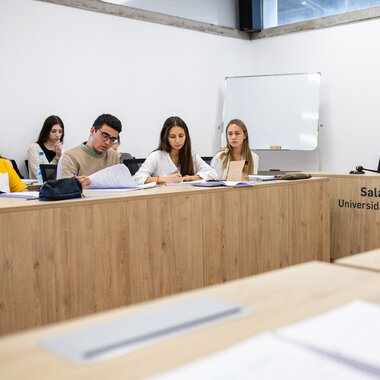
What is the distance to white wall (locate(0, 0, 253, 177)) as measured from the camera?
5.18 meters

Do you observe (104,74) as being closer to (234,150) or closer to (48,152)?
(48,152)

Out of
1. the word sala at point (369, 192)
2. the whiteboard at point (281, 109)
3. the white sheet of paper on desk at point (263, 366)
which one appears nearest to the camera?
the white sheet of paper on desk at point (263, 366)

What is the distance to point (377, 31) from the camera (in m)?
6.14

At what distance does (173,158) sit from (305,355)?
333cm

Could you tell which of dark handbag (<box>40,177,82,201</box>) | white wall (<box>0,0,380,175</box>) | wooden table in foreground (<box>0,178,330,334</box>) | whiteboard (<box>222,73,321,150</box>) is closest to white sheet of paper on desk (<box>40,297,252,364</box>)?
wooden table in foreground (<box>0,178,330,334</box>)

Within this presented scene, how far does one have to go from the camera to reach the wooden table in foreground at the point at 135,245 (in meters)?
2.14

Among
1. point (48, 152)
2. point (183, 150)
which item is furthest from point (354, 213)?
point (48, 152)

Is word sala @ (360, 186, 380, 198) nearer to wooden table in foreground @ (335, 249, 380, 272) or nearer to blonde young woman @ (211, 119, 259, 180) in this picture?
blonde young woman @ (211, 119, 259, 180)

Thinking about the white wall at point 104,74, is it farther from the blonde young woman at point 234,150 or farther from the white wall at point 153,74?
the blonde young woman at point 234,150

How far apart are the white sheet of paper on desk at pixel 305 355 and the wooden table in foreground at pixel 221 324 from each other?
3 centimetres

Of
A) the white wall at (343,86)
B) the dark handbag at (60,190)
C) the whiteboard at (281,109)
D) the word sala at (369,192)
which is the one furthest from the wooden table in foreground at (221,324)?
the white wall at (343,86)

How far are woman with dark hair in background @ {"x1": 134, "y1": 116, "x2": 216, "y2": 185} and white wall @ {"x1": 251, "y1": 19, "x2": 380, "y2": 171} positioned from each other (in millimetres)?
3045

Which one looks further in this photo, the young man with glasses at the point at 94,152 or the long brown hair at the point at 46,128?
A: the long brown hair at the point at 46,128

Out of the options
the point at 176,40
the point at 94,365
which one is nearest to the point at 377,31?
the point at 176,40
